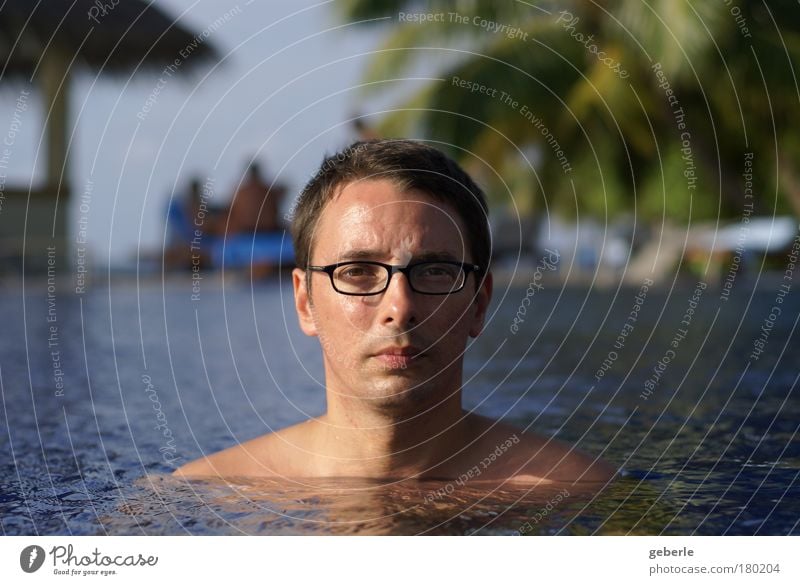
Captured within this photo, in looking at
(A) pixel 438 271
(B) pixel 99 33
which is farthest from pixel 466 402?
(B) pixel 99 33

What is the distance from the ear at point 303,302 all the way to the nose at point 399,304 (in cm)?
37

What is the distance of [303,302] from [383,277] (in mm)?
386

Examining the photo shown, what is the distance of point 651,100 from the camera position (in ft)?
66.4

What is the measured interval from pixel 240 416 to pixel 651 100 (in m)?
15.7

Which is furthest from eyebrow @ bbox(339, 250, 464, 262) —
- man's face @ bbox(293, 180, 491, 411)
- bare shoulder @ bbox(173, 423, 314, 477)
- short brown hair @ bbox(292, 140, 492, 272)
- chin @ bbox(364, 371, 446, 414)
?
bare shoulder @ bbox(173, 423, 314, 477)

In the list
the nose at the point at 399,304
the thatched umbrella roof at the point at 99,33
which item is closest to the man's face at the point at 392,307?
the nose at the point at 399,304

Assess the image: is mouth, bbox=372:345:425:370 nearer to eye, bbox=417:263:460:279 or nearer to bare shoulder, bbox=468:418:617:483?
eye, bbox=417:263:460:279

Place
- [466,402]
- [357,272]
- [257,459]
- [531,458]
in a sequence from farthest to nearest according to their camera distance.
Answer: [466,402]
[257,459]
[531,458]
[357,272]

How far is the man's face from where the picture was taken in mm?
2912

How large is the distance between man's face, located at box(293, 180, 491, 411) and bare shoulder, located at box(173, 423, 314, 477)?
0.46 m

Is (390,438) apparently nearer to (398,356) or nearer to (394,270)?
(398,356)

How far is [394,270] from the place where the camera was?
A: 9.67 feet
